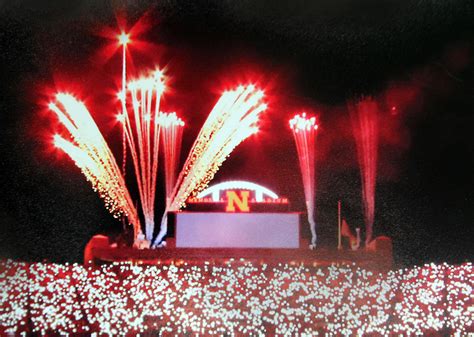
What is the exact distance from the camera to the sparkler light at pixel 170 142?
21627 mm

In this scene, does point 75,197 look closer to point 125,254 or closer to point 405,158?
point 125,254

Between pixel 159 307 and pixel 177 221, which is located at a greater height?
pixel 177 221

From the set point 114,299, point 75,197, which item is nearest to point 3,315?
point 114,299

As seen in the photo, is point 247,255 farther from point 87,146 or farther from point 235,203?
point 87,146

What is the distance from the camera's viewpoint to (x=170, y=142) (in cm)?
2195

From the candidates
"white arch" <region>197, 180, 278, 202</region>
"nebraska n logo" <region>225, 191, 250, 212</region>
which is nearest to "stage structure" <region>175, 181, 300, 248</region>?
"nebraska n logo" <region>225, 191, 250, 212</region>

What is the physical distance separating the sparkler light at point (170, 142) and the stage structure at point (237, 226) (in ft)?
9.25

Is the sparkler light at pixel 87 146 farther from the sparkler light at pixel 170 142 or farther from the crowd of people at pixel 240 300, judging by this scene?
the crowd of people at pixel 240 300

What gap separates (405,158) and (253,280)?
13.6 m

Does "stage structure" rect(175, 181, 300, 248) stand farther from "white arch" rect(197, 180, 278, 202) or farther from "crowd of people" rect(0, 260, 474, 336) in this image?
"crowd of people" rect(0, 260, 474, 336)

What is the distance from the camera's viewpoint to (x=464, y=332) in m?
13.2

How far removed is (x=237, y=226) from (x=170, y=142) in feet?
13.1

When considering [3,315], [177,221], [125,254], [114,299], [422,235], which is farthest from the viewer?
[422,235]

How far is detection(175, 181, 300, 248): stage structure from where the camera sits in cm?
2002
